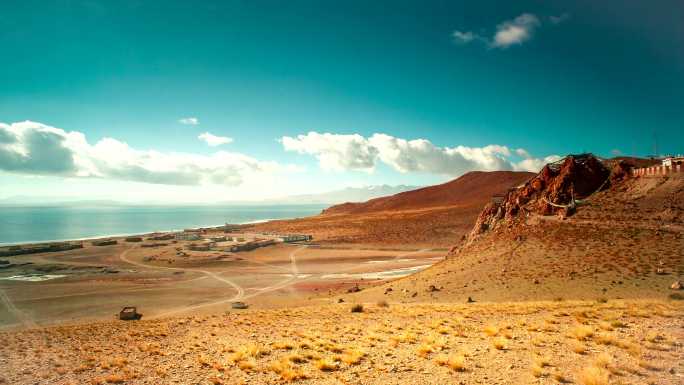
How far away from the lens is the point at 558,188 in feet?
86.3

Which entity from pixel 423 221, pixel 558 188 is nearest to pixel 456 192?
pixel 423 221

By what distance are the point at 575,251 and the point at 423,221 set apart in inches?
2421

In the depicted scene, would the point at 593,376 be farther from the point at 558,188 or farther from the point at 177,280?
the point at 177,280

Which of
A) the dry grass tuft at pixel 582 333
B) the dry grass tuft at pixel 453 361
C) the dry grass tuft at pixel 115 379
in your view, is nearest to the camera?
the dry grass tuft at pixel 453 361

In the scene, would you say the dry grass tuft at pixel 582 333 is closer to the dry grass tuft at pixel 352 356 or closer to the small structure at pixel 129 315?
the dry grass tuft at pixel 352 356

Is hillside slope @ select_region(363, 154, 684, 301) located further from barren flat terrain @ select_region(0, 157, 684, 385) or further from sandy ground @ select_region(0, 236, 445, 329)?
sandy ground @ select_region(0, 236, 445, 329)

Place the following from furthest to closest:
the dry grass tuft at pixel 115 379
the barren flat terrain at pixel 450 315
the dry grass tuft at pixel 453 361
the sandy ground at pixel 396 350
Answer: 1. the dry grass tuft at pixel 115 379
2. the barren flat terrain at pixel 450 315
3. the dry grass tuft at pixel 453 361
4. the sandy ground at pixel 396 350

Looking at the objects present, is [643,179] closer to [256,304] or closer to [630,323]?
[630,323]

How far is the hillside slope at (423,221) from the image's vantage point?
226 feet

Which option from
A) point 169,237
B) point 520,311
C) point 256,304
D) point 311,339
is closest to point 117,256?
point 169,237

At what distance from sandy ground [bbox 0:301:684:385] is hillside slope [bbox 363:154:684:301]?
2.92 m

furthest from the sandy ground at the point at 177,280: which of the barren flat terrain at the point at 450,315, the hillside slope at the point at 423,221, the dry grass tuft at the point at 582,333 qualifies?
the dry grass tuft at the point at 582,333

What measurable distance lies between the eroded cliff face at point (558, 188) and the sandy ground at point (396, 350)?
12.4 meters

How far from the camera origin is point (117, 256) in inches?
2255
